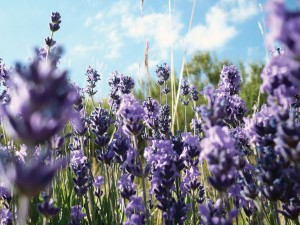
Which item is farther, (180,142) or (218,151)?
(180,142)

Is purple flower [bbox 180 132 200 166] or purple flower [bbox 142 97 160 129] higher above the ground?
purple flower [bbox 142 97 160 129]

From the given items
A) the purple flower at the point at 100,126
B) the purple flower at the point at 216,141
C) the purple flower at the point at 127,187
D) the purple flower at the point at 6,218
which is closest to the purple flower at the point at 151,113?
the purple flower at the point at 100,126

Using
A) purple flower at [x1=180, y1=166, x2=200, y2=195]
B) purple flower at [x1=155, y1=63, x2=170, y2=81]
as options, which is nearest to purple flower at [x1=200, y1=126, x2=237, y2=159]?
purple flower at [x1=180, y1=166, x2=200, y2=195]

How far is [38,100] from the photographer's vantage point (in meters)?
0.87

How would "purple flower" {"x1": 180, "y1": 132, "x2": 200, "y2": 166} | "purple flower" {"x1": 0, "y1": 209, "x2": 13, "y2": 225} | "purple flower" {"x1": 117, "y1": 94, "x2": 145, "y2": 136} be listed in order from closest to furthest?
"purple flower" {"x1": 117, "y1": 94, "x2": 145, "y2": 136} < "purple flower" {"x1": 0, "y1": 209, "x2": 13, "y2": 225} < "purple flower" {"x1": 180, "y1": 132, "x2": 200, "y2": 166}

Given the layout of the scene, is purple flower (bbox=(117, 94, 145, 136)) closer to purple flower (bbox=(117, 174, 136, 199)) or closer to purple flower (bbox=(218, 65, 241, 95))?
purple flower (bbox=(117, 174, 136, 199))

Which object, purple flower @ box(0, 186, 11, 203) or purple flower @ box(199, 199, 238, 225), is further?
purple flower @ box(0, 186, 11, 203)

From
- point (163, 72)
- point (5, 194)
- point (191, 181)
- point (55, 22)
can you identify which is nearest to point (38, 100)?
point (191, 181)

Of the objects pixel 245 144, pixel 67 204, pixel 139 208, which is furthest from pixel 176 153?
pixel 67 204

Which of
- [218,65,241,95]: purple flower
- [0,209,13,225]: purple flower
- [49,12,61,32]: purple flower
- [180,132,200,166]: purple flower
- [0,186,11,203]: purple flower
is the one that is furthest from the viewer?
[49,12,61,32]: purple flower

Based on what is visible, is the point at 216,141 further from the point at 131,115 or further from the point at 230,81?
the point at 230,81

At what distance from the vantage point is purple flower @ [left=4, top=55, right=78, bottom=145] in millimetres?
886

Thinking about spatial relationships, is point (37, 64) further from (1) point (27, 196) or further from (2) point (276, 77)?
(2) point (276, 77)

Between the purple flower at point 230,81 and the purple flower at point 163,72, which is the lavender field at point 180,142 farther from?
the purple flower at point 163,72
